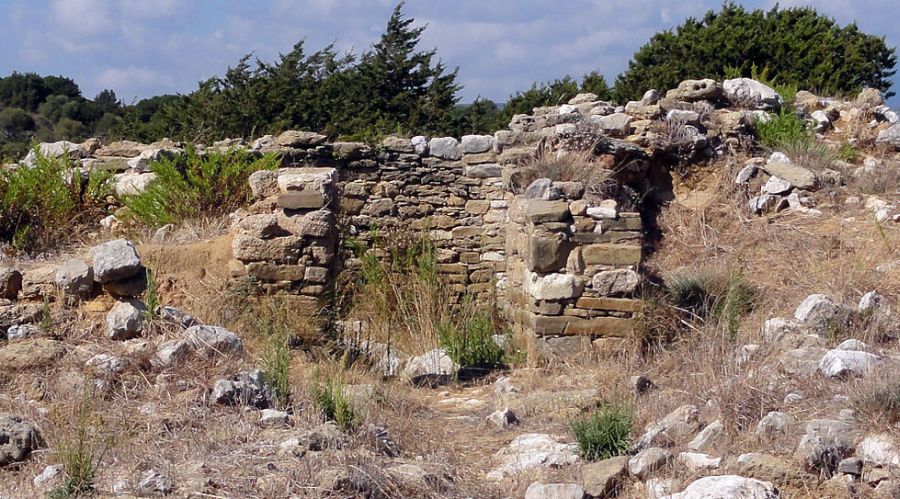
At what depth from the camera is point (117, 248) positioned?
545cm

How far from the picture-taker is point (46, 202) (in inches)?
310

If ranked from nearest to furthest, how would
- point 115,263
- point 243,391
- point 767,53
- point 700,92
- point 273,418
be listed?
point 273,418 < point 243,391 < point 115,263 < point 700,92 < point 767,53

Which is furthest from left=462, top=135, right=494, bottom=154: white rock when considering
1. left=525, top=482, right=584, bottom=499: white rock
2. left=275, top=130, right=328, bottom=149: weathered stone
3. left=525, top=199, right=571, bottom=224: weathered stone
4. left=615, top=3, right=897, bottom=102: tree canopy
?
left=615, top=3, right=897, bottom=102: tree canopy

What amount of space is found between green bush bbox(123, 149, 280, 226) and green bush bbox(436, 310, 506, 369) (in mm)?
2413

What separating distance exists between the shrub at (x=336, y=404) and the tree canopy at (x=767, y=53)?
12770 millimetres

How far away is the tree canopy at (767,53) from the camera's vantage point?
53.6 feet

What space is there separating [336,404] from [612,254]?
2.75 meters

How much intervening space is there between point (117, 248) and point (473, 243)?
14.9 feet

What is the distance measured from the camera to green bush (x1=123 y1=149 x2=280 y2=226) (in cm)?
802

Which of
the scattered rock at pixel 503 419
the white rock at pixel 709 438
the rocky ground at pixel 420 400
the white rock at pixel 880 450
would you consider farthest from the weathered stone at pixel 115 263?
the white rock at pixel 880 450

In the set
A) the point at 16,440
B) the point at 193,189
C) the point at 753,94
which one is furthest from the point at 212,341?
the point at 753,94

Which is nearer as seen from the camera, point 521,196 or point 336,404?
point 336,404

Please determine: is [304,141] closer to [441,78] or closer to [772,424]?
[772,424]

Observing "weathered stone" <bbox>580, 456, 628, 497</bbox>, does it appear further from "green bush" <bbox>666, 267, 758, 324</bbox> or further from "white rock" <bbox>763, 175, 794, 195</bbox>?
"white rock" <bbox>763, 175, 794, 195</bbox>
